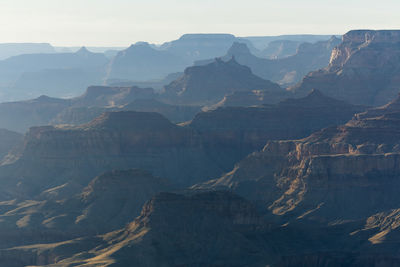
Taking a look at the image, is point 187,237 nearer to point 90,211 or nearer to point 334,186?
point 90,211

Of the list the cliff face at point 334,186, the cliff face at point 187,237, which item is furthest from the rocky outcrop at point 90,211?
the cliff face at point 334,186

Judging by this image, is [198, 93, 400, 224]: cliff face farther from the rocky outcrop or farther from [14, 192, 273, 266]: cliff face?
[14, 192, 273, 266]: cliff face

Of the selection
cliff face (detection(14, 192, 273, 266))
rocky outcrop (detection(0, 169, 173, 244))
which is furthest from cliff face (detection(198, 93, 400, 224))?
cliff face (detection(14, 192, 273, 266))

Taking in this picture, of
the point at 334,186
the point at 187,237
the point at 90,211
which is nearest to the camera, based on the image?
the point at 187,237

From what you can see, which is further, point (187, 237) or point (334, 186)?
point (334, 186)

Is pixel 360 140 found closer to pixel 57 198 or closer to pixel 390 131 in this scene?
pixel 390 131

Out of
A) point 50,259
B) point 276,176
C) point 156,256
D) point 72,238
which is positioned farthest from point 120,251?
point 276,176

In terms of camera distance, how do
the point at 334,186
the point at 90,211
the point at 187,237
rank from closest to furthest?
the point at 187,237
the point at 90,211
the point at 334,186

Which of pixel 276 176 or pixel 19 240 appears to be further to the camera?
pixel 276 176

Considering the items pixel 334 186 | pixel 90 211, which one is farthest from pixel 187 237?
pixel 334 186

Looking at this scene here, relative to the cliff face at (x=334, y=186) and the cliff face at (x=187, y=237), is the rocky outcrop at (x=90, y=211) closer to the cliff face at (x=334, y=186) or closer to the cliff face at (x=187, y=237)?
the cliff face at (x=187, y=237)

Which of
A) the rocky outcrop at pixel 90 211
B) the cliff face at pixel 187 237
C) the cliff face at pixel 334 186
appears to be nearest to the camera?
the cliff face at pixel 187 237
